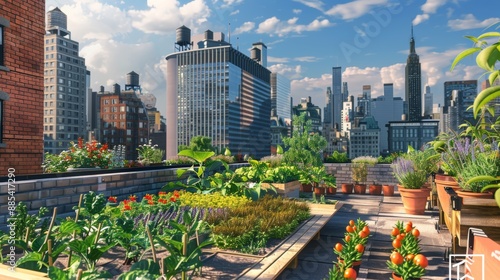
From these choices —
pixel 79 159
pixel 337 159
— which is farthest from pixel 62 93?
pixel 79 159

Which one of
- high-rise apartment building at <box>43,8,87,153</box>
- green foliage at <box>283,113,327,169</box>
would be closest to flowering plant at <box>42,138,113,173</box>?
green foliage at <box>283,113,327,169</box>

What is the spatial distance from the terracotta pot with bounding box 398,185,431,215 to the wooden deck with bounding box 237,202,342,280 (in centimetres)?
308

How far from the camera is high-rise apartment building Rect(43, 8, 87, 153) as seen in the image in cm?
Answer: 11300

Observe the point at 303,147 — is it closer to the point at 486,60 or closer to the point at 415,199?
the point at 415,199

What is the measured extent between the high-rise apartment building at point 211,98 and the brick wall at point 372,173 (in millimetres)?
131383

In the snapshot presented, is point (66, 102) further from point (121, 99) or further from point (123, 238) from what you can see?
point (123, 238)

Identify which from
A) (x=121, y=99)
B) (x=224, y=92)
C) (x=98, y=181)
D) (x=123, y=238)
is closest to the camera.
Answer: (x=123, y=238)

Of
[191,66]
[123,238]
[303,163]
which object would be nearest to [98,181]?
[123,238]

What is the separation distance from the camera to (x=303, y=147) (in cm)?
1393

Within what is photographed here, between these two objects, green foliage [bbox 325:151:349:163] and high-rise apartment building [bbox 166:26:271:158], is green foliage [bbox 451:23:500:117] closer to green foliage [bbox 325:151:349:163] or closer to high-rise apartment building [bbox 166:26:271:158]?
green foliage [bbox 325:151:349:163]

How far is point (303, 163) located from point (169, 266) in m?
11.4

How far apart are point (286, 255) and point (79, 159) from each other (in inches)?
307

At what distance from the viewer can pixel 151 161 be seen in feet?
51.0

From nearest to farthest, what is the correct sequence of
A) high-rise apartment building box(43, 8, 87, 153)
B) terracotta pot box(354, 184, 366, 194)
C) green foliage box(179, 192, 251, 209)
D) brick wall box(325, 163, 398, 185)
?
green foliage box(179, 192, 251, 209)
terracotta pot box(354, 184, 366, 194)
brick wall box(325, 163, 398, 185)
high-rise apartment building box(43, 8, 87, 153)
